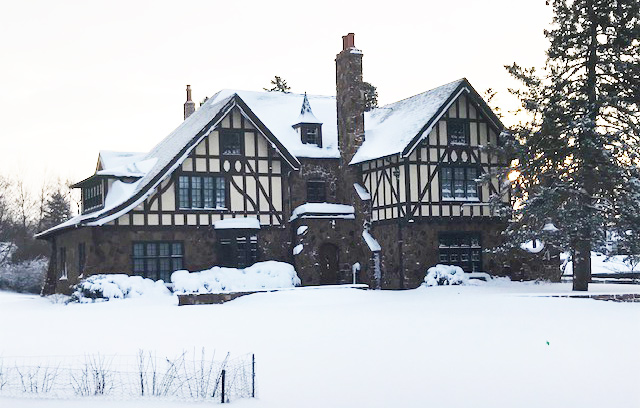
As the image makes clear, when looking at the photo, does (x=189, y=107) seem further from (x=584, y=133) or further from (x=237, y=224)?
(x=584, y=133)

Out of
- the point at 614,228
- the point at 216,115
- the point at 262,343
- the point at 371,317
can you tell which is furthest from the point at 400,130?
the point at 262,343

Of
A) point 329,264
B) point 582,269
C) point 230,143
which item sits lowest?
point 582,269

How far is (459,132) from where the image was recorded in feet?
121

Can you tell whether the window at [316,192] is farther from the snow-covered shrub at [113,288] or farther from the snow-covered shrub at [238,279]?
the snow-covered shrub at [113,288]

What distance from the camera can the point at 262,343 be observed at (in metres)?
19.1

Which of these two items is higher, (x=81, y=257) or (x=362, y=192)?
(x=362, y=192)

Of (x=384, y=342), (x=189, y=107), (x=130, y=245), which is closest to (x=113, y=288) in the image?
(x=130, y=245)

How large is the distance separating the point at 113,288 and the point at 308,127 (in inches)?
478

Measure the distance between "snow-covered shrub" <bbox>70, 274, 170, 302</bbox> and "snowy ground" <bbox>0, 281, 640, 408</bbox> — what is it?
2.86 ft

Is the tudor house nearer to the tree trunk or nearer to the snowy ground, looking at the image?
the snowy ground

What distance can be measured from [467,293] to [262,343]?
14537 millimetres

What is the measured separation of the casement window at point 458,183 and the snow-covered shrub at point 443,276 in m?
3.13

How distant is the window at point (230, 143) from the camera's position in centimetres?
3650

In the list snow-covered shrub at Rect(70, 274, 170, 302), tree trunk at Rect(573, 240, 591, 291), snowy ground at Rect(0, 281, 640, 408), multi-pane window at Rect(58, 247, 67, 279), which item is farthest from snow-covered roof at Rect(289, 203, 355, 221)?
tree trunk at Rect(573, 240, 591, 291)
